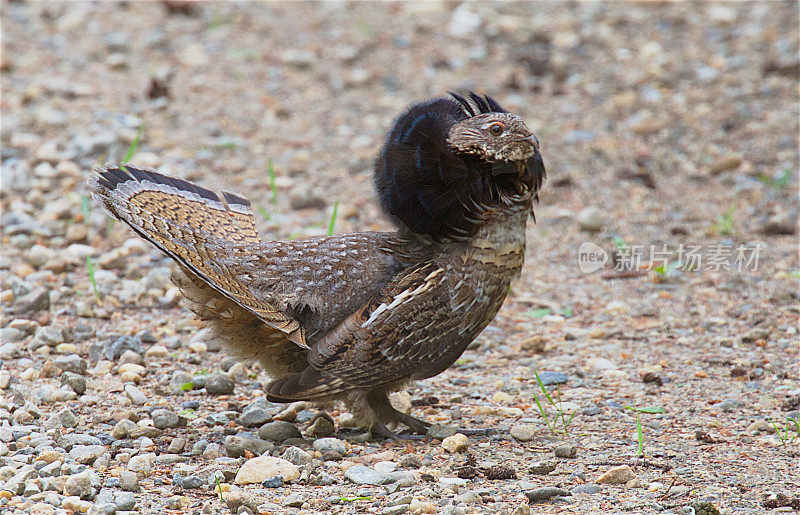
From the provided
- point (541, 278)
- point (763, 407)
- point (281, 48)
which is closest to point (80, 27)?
point (281, 48)

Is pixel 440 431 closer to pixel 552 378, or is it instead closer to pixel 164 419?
pixel 552 378

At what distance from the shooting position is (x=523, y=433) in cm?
521

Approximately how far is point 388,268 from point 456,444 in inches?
40.9

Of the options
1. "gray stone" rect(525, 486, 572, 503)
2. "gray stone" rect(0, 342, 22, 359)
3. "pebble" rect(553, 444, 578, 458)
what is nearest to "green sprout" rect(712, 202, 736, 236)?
"pebble" rect(553, 444, 578, 458)

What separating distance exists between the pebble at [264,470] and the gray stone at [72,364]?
5.16 feet

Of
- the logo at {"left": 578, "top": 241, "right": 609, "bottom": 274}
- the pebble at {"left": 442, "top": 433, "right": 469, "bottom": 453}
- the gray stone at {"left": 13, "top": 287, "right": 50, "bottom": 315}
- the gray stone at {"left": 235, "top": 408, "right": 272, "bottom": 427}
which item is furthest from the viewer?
the logo at {"left": 578, "top": 241, "right": 609, "bottom": 274}

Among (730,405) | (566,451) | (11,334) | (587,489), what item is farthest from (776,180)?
(11,334)

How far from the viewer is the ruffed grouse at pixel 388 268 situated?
5.11 m

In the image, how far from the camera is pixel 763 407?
18.1ft

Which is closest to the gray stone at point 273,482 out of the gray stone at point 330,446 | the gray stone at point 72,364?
the gray stone at point 330,446

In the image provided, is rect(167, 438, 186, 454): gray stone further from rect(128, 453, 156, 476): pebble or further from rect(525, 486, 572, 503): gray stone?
rect(525, 486, 572, 503): gray stone

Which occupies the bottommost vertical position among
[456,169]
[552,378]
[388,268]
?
[552,378]

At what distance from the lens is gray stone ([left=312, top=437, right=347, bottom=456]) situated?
500 centimetres

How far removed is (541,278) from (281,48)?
560 cm
